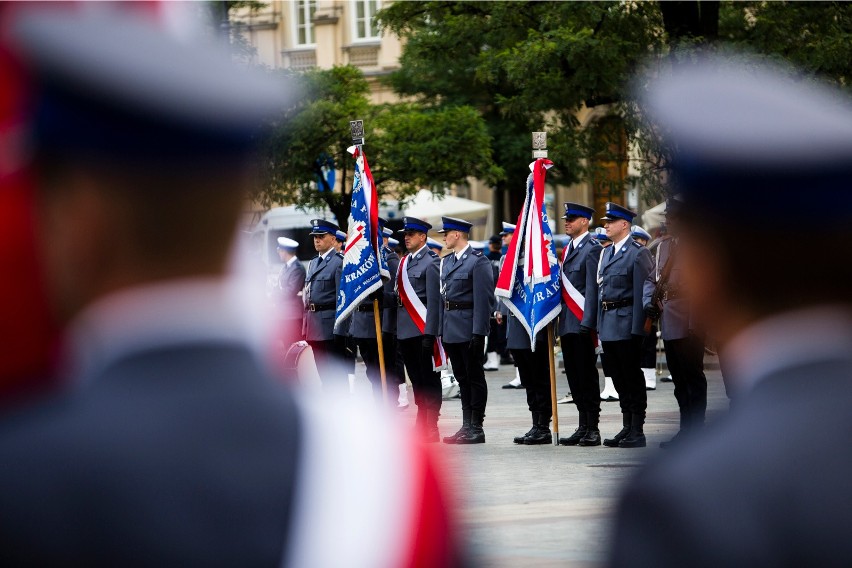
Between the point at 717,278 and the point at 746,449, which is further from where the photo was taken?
the point at 717,278

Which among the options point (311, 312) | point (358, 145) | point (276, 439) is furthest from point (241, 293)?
point (311, 312)

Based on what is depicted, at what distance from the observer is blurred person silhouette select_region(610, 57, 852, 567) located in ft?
5.22

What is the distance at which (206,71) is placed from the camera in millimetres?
1451

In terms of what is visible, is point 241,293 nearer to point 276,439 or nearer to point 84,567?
point 276,439

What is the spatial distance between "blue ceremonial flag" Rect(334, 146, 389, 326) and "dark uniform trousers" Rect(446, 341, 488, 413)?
131 centimetres

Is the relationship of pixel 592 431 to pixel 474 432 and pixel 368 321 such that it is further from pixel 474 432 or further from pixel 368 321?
pixel 368 321

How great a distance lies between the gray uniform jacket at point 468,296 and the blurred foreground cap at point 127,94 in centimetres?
1114

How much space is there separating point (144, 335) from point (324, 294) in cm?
1394

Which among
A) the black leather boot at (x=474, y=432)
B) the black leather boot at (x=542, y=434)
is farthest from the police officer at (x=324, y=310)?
the black leather boot at (x=542, y=434)

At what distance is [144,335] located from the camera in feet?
4.61

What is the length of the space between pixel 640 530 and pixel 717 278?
33cm

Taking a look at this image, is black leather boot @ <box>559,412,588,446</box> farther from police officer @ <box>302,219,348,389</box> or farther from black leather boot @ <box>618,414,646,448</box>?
police officer @ <box>302,219,348,389</box>

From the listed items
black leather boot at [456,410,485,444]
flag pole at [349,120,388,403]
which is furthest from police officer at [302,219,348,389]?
black leather boot at [456,410,485,444]

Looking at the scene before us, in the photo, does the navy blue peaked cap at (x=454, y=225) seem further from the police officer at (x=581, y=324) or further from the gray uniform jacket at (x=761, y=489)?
the gray uniform jacket at (x=761, y=489)
